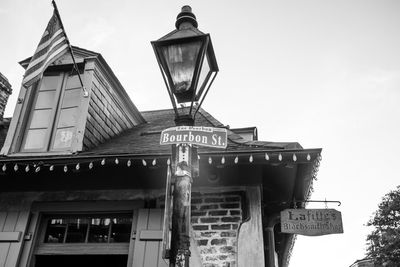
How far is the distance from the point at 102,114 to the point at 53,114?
2.81 ft

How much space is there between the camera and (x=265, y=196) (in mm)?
5613

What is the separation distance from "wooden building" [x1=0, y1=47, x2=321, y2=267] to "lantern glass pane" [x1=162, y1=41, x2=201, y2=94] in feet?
5.82

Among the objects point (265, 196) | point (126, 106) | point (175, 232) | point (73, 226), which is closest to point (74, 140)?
point (73, 226)

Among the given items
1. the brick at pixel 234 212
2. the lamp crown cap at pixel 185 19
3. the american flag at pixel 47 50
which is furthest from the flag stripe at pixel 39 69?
the brick at pixel 234 212

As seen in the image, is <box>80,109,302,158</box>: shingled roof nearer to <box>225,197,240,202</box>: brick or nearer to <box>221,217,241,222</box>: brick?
<box>225,197,240,202</box>: brick

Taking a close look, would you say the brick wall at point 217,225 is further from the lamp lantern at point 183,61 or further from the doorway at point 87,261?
the doorway at point 87,261

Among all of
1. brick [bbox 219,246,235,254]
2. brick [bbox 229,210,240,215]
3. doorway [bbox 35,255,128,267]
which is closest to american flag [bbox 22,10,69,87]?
brick [bbox 229,210,240,215]

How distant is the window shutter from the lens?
455 cm

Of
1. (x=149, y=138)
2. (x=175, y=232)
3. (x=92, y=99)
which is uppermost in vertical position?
(x=92, y=99)

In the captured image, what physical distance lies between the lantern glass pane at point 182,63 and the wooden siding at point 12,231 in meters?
3.48

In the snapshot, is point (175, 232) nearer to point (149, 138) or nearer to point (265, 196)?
point (265, 196)

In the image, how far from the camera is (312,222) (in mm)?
4676

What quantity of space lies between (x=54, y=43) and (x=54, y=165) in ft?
6.14

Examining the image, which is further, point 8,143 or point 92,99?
point 92,99
